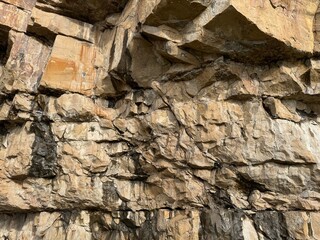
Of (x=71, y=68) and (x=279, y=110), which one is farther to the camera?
(x=71, y=68)

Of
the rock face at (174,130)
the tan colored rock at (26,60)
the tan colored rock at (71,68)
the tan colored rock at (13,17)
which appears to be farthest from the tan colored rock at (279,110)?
the tan colored rock at (13,17)

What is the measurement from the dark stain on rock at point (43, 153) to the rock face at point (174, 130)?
26 millimetres

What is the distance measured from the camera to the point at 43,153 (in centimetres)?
812

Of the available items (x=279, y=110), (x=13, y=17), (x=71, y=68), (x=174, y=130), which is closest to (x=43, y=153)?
(x=71, y=68)

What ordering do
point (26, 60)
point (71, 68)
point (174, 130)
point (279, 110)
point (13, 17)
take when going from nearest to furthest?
1. point (279, 110)
2. point (174, 130)
3. point (71, 68)
4. point (26, 60)
5. point (13, 17)

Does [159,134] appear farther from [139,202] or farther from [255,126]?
[255,126]

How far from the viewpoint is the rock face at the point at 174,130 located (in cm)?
683

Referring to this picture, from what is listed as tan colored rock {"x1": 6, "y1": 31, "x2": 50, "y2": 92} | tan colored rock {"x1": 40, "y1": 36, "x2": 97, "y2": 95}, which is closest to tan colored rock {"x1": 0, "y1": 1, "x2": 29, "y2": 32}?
tan colored rock {"x1": 6, "y1": 31, "x2": 50, "y2": 92}

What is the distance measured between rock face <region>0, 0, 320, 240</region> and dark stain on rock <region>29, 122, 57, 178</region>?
0.03 metres

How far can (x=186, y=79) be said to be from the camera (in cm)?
802

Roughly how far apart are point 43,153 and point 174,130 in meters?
3.46

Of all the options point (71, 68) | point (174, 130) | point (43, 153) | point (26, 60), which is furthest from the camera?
point (26, 60)

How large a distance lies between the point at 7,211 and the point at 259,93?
7042 millimetres

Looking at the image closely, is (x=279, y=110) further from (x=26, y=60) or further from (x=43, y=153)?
(x=26, y=60)
